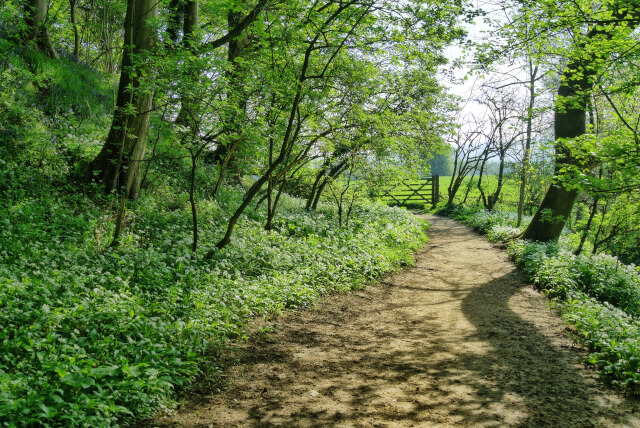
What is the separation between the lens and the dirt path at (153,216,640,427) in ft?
11.3

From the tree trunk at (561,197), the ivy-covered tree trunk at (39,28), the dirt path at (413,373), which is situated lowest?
the dirt path at (413,373)

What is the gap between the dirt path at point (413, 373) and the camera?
11.3 ft

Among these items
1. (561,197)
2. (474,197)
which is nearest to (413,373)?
(561,197)

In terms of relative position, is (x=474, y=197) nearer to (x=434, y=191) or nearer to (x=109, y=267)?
(x=434, y=191)

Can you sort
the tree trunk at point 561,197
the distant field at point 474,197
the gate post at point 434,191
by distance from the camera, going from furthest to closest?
the gate post at point 434,191 → the distant field at point 474,197 → the tree trunk at point 561,197

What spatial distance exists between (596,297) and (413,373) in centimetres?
546

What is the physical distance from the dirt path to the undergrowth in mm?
260

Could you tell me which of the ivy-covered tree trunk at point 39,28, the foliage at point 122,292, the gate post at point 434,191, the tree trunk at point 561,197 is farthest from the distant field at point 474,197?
the ivy-covered tree trunk at point 39,28

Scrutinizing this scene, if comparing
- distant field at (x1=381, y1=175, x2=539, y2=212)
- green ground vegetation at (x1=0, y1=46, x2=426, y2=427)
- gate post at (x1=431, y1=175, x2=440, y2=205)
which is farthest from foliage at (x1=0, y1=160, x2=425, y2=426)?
gate post at (x1=431, y1=175, x2=440, y2=205)

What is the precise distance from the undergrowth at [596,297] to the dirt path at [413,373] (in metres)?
0.26

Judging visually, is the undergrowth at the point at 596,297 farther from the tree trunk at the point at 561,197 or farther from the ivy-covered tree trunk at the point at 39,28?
the ivy-covered tree trunk at the point at 39,28

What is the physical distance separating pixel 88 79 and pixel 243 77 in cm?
614

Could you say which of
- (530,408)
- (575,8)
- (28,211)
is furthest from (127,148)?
(575,8)

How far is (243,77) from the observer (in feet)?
23.9
